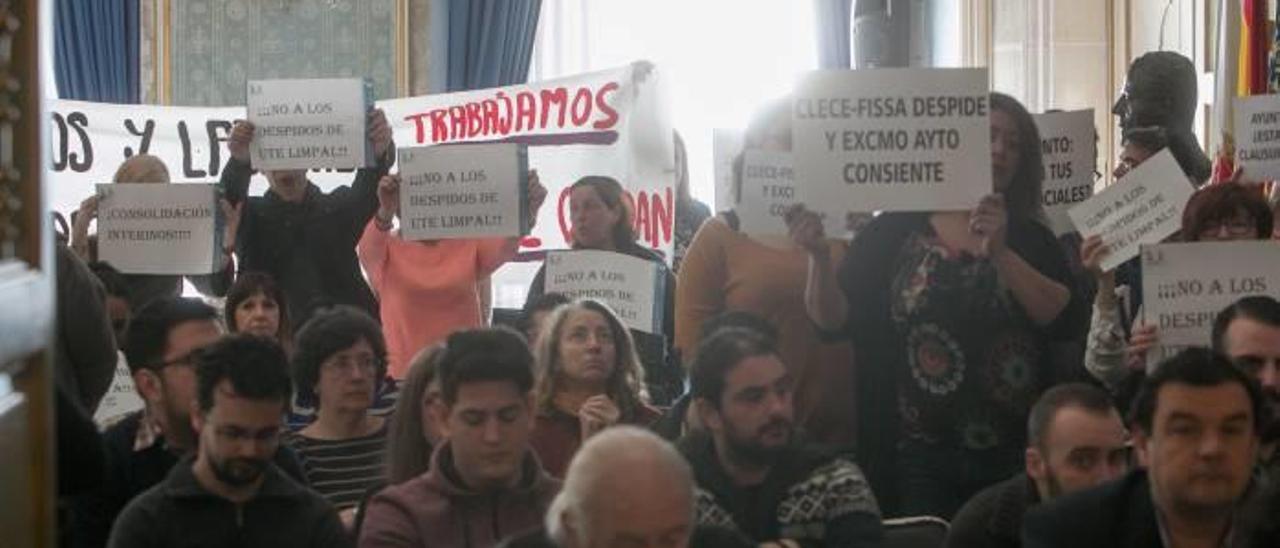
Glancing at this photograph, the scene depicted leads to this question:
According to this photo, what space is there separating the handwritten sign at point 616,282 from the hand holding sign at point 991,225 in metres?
1.55

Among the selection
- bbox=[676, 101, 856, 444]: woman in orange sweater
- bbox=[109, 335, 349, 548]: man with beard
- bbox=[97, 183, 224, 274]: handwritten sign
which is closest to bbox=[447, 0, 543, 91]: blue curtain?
bbox=[97, 183, 224, 274]: handwritten sign

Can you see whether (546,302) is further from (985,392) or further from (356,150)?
(985,392)

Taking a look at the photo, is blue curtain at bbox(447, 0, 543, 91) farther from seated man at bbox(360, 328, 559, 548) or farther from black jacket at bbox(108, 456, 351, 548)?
black jacket at bbox(108, 456, 351, 548)

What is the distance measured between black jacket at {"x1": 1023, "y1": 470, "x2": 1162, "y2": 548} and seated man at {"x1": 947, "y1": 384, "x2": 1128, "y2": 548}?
0.37 meters

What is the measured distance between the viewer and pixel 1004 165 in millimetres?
5082

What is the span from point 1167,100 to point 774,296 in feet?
4.30

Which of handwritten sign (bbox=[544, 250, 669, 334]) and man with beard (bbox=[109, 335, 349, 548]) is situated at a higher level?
handwritten sign (bbox=[544, 250, 669, 334])

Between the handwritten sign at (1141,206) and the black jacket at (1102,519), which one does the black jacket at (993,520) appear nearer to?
the black jacket at (1102,519)

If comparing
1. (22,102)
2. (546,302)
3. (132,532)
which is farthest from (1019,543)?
(22,102)

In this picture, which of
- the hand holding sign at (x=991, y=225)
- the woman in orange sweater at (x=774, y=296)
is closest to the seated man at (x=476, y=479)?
the hand holding sign at (x=991, y=225)

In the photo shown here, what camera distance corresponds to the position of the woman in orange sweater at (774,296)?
536 centimetres

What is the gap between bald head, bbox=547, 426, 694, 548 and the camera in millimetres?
3143

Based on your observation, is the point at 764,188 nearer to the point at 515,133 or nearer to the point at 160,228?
the point at 160,228

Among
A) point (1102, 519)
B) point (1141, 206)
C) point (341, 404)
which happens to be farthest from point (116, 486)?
point (1141, 206)
